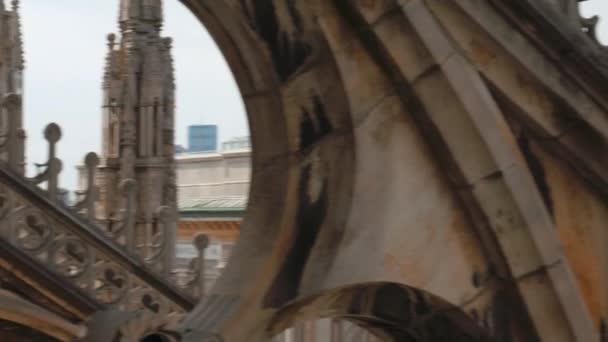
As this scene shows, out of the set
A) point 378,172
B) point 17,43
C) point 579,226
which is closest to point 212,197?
point 17,43

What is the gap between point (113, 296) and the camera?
539 inches

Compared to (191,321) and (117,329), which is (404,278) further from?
(117,329)

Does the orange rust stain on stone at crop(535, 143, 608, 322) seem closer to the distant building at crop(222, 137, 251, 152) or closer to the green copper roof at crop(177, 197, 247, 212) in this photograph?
the green copper roof at crop(177, 197, 247, 212)

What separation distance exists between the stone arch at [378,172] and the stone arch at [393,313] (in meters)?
0.10

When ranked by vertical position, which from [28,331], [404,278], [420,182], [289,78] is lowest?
[28,331]

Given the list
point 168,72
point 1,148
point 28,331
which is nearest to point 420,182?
point 28,331

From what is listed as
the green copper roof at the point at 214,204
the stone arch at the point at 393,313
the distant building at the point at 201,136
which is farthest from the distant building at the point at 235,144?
the distant building at the point at 201,136

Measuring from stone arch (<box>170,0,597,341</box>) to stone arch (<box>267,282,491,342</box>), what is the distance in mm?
95

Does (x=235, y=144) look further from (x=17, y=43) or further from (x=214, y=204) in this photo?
(x=17, y=43)

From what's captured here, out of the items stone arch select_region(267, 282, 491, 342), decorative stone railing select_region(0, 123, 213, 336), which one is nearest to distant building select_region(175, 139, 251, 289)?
decorative stone railing select_region(0, 123, 213, 336)

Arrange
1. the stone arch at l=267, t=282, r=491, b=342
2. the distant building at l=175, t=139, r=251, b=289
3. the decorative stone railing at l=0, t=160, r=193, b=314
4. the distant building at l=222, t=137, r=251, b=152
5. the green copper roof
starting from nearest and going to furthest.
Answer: the stone arch at l=267, t=282, r=491, b=342, the decorative stone railing at l=0, t=160, r=193, b=314, the distant building at l=175, t=139, r=251, b=289, the green copper roof, the distant building at l=222, t=137, r=251, b=152

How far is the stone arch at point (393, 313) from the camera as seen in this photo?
5184 millimetres

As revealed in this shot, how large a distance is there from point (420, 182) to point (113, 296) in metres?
8.75

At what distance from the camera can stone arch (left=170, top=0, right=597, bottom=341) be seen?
16.2 ft
